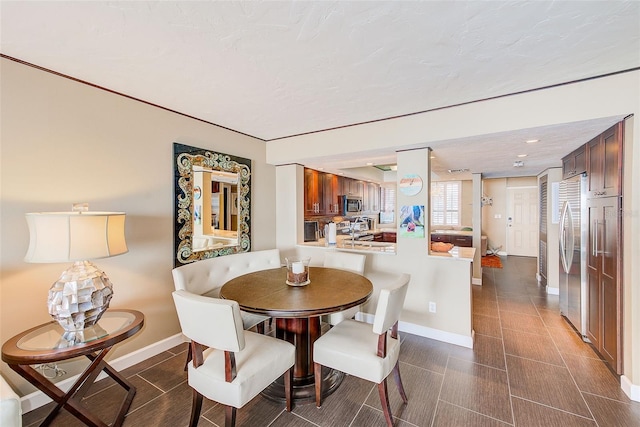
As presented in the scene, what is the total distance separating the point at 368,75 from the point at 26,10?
1995mm

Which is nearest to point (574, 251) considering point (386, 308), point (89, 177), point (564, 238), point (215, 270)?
point (564, 238)

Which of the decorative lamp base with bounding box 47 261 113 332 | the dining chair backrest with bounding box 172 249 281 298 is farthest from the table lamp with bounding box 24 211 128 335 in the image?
the dining chair backrest with bounding box 172 249 281 298

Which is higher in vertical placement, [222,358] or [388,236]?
[388,236]

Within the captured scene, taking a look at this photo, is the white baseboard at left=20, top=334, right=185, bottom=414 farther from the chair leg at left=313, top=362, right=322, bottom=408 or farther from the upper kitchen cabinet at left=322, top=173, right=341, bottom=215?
the upper kitchen cabinet at left=322, top=173, right=341, bottom=215

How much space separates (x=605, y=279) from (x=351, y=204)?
14.5 feet

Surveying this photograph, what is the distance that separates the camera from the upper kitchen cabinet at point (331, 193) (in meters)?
5.51

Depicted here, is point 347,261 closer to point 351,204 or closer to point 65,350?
point 65,350

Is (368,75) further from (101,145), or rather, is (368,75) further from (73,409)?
(73,409)

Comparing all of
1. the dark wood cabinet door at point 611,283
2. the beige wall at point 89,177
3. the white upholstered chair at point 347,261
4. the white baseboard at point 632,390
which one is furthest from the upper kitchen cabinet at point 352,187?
the white baseboard at point 632,390

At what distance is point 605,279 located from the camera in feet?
7.82

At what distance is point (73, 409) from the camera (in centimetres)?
168

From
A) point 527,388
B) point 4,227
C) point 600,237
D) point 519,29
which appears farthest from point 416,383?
point 4,227

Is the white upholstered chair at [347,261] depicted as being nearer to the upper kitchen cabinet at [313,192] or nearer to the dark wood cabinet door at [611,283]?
the upper kitchen cabinet at [313,192]

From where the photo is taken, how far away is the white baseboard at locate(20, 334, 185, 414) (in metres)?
1.89
